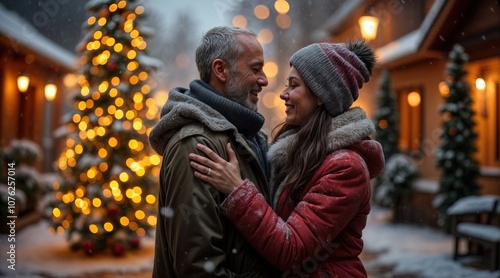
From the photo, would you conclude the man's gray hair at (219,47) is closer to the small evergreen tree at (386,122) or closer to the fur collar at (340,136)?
the fur collar at (340,136)

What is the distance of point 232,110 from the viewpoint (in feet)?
8.45

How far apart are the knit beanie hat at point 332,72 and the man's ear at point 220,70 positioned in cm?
34

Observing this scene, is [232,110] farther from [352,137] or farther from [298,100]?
[352,137]

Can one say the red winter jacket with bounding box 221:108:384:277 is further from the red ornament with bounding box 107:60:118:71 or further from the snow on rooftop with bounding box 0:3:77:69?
the snow on rooftop with bounding box 0:3:77:69

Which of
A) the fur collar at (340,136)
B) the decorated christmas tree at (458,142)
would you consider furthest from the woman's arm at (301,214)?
the decorated christmas tree at (458,142)

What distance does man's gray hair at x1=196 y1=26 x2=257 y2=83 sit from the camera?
2.62 m

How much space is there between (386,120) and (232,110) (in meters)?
12.4

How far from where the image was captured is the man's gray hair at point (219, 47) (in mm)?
2617

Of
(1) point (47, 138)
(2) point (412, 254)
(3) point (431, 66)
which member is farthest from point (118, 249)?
(1) point (47, 138)

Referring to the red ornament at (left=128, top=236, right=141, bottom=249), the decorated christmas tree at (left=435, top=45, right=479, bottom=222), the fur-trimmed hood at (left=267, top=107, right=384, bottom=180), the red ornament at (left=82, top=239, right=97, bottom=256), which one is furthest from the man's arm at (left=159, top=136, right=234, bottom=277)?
the decorated christmas tree at (left=435, top=45, right=479, bottom=222)

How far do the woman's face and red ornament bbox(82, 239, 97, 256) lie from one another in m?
6.81

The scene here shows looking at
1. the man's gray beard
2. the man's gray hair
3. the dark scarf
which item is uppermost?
the man's gray hair

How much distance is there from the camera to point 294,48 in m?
35.8

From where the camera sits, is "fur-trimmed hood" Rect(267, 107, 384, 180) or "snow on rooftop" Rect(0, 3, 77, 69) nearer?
"fur-trimmed hood" Rect(267, 107, 384, 180)
